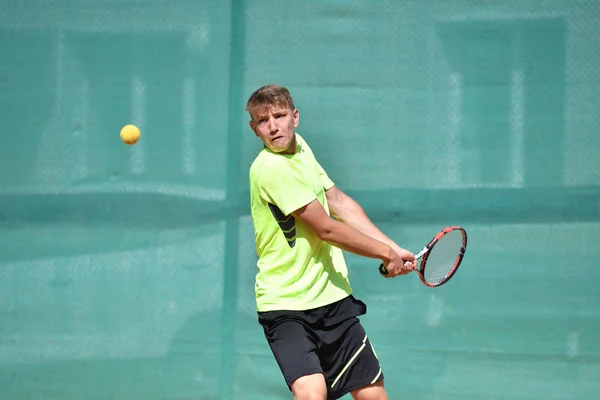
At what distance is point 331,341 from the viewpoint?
3586 millimetres

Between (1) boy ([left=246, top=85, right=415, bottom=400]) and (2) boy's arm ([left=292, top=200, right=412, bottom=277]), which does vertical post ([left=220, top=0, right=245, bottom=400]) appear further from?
(2) boy's arm ([left=292, top=200, right=412, bottom=277])

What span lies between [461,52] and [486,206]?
781mm

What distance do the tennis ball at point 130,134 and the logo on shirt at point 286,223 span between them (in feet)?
4.97

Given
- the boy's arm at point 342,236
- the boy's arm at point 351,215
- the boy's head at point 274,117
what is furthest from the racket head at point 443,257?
the boy's head at point 274,117

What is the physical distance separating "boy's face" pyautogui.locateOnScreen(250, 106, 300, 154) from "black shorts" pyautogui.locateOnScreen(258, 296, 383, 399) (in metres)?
0.62

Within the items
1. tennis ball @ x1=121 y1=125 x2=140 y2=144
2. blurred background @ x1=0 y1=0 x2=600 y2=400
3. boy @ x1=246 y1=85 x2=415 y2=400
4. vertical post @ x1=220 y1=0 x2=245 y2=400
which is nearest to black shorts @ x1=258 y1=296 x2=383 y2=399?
boy @ x1=246 y1=85 x2=415 y2=400

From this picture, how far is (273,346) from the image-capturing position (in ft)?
11.5

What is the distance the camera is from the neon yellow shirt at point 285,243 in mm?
3451

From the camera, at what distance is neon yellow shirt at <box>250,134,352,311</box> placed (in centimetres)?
345

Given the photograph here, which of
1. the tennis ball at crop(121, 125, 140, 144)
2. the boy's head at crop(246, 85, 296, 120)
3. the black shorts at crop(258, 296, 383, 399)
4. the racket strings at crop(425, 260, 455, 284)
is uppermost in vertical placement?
the boy's head at crop(246, 85, 296, 120)

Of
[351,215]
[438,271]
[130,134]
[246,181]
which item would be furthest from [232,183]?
[438,271]

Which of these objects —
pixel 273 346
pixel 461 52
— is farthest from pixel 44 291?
pixel 461 52

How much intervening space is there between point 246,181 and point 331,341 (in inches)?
56.8

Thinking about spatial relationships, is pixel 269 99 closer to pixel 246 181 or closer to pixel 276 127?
pixel 276 127
